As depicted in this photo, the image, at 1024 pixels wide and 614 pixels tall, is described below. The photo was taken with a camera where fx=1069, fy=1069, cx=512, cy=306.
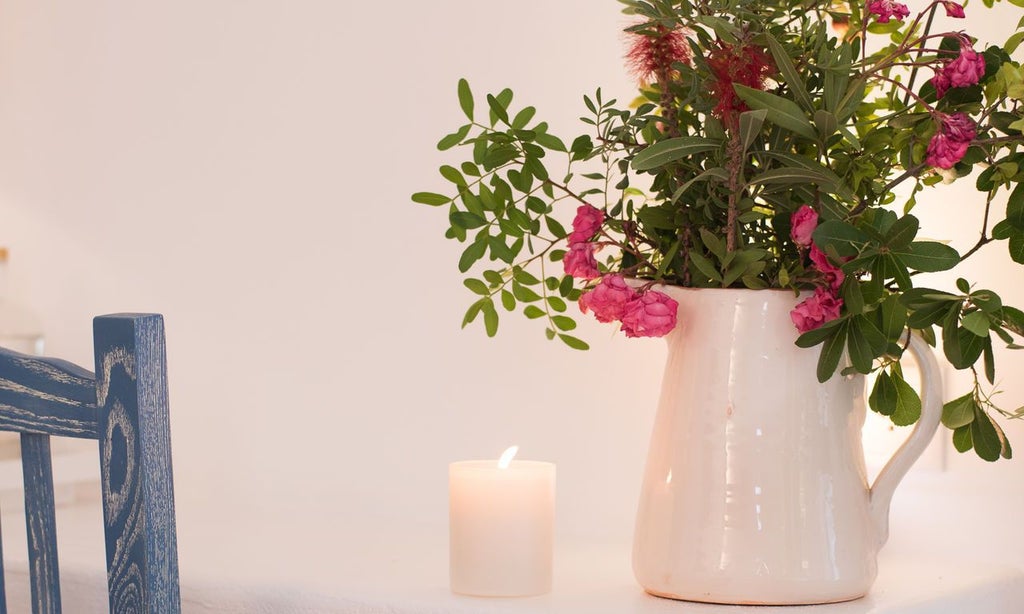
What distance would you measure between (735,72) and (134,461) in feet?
1.37

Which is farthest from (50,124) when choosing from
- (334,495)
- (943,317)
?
(943,317)

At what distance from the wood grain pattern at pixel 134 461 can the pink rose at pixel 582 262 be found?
0.96 ft

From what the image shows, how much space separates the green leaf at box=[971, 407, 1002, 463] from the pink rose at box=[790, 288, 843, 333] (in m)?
0.12

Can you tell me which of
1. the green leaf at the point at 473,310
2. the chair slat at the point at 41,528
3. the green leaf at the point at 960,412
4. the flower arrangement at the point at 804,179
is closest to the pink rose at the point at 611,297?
the flower arrangement at the point at 804,179

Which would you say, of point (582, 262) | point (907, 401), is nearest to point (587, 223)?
point (582, 262)

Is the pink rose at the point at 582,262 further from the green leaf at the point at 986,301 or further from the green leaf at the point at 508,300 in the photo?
the green leaf at the point at 986,301

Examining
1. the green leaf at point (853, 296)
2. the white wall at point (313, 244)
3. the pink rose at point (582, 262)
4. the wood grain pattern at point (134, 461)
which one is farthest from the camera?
the white wall at point (313, 244)

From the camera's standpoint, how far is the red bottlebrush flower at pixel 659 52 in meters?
0.73

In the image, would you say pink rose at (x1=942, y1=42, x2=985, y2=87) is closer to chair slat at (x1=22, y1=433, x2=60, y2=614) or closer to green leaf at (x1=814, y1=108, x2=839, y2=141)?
green leaf at (x1=814, y1=108, x2=839, y2=141)

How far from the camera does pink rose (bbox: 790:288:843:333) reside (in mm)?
666

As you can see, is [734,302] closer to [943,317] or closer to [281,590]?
[943,317]

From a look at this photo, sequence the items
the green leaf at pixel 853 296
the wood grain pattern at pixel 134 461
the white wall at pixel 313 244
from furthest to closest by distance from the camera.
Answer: the white wall at pixel 313 244 < the green leaf at pixel 853 296 < the wood grain pattern at pixel 134 461

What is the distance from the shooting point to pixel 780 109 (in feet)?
2.05

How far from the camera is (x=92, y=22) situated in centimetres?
121
